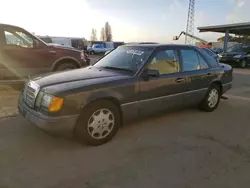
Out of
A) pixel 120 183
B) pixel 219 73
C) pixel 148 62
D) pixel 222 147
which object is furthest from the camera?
pixel 219 73

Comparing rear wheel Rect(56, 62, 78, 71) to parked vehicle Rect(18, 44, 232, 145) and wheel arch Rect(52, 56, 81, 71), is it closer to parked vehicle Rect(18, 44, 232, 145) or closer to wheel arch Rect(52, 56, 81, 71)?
wheel arch Rect(52, 56, 81, 71)

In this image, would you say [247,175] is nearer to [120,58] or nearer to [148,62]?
[148,62]

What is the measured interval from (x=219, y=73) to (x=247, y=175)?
321 centimetres

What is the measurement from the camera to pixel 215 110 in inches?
236

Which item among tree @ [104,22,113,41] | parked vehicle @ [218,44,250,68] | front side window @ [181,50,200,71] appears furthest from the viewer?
tree @ [104,22,113,41]

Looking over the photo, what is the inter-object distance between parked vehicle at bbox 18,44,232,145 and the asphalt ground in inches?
13.3

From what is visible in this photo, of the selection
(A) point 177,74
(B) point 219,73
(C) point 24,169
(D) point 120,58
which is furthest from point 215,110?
(C) point 24,169

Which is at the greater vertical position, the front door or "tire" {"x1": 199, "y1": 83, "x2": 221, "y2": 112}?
the front door

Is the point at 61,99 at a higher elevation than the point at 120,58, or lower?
lower

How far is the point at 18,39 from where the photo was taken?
7.17 metres

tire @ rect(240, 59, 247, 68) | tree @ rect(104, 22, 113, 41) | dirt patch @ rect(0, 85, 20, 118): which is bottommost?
tire @ rect(240, 59, 247, 68)

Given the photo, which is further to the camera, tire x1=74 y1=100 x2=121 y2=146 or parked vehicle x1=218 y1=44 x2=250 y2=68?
parked vehicle x1=218 y1=44 x2=250 y2=68

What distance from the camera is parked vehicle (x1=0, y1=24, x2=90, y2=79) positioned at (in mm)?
6949

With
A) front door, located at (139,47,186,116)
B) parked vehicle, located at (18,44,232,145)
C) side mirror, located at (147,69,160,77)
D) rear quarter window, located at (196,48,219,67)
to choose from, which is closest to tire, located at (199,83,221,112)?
parked vehicle, located at (18,44,232,145)
